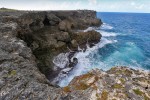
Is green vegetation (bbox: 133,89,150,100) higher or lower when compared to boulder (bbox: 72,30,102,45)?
higher

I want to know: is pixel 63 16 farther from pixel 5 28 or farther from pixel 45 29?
pixel 5 28

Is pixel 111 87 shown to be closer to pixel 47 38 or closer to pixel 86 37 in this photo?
pixel 47 38

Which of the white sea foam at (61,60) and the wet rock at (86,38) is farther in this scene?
the wet rock at (86,38)

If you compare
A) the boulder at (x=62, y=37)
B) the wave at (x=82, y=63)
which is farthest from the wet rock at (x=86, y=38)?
the boulder at (x=62, y=37)

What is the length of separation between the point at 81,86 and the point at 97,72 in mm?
2261

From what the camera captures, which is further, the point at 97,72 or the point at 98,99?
the point at 97,72

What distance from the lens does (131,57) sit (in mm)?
43125

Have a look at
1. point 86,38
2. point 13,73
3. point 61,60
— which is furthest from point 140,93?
point 86,38

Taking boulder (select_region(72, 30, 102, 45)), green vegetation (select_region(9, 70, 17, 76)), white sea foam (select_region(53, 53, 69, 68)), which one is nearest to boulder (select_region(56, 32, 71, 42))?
boulder (select_region(72, 30, 102, 45))

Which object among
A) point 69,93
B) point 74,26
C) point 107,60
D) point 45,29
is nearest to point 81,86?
point 69,93

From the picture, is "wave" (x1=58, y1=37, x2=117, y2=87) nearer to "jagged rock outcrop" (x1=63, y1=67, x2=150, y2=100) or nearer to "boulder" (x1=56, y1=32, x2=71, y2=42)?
"boulder" (x1=56, y1=32, x2=71, y2=42)

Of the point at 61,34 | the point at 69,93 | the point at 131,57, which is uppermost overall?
the point at 69,93

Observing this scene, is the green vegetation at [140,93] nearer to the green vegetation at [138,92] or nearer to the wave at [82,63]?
the green vegetation at [138,92]

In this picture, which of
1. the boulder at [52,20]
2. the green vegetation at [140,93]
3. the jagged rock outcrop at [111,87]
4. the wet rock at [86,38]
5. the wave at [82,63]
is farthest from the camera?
the boulder at [52,20]
